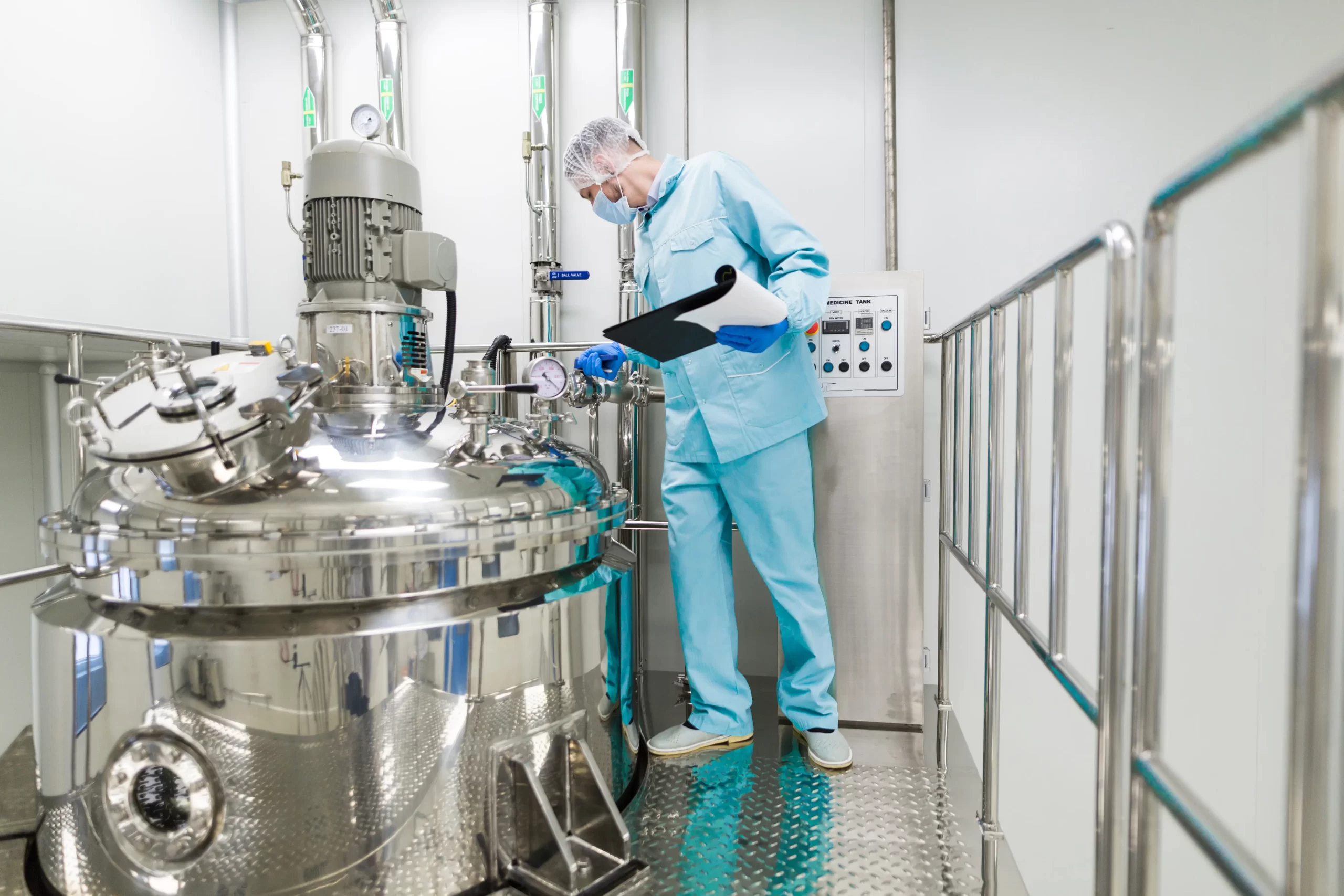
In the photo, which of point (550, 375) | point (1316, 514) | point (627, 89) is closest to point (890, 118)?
point (627, 89)

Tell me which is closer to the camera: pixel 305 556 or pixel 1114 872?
pixel 1114 872

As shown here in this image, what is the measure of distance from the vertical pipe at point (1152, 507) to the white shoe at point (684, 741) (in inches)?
41.0

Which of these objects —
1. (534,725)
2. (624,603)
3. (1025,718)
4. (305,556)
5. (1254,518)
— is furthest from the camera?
(1025,718)

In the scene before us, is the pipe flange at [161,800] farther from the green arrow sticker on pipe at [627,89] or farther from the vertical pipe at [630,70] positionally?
the green arrow sticker on pipe at [627,89]

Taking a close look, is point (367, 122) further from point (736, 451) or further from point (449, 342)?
point (736, 451)

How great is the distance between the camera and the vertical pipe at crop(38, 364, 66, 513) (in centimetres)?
201

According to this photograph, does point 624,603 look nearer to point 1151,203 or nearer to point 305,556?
point 305,556

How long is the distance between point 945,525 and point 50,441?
236 centimetres

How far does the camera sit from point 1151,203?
58cm

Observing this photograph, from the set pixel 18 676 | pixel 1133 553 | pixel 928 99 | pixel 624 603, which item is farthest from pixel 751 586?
pixel 18 676

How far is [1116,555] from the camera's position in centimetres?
64

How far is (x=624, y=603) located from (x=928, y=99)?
1.66 m

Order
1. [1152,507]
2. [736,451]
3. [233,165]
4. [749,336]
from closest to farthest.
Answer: [1152,507] < [749,336] < [736,451] < [233,165]

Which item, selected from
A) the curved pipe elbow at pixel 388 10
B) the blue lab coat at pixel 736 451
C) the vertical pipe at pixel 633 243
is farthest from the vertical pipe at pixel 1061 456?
the curved pipe elbow at pixel 388 10
